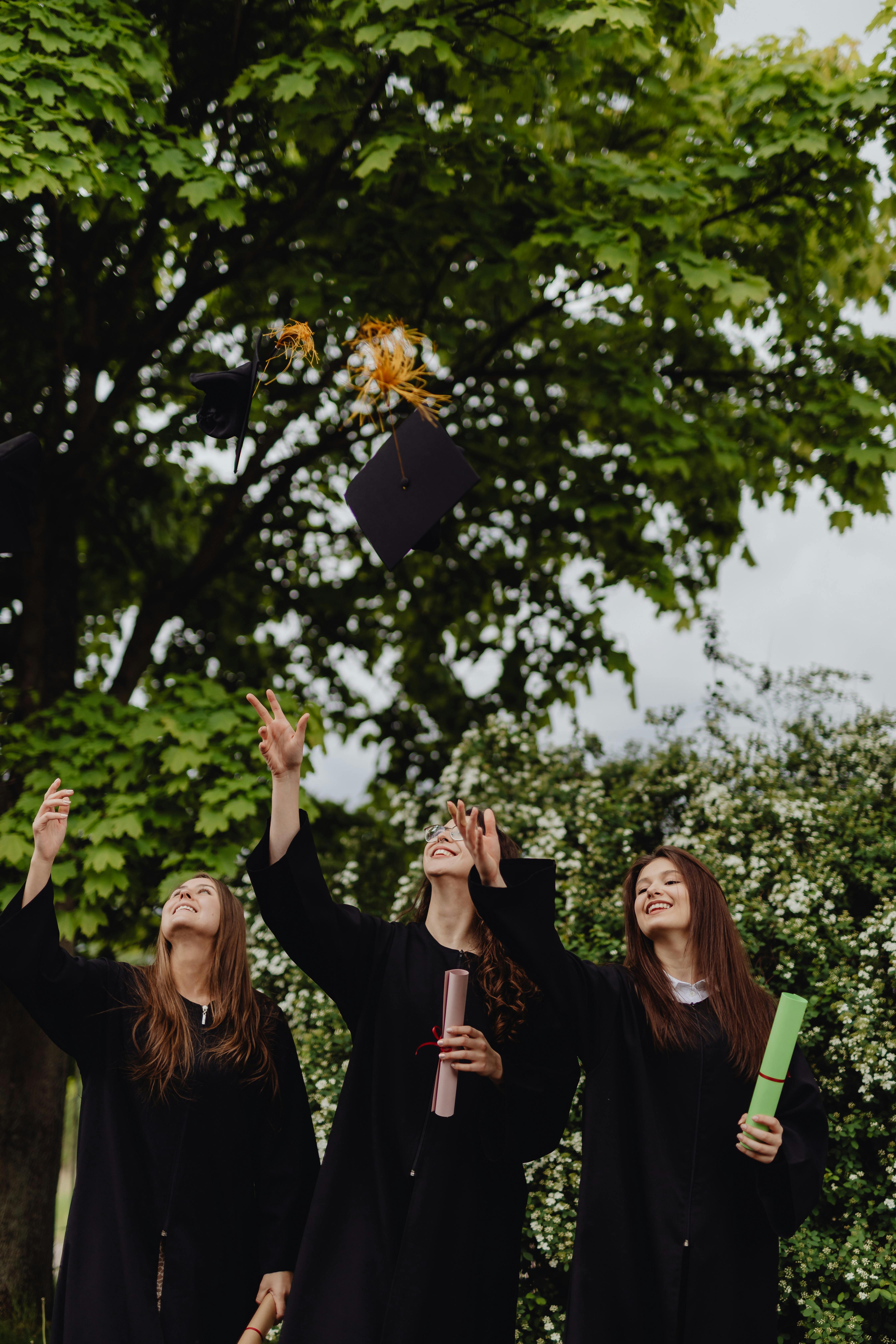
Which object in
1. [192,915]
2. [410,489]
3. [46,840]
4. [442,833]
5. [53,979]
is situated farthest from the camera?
[410,489]

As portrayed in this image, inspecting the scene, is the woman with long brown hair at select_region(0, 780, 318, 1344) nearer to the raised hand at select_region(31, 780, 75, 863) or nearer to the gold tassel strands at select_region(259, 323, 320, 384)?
the raised hand at select_region(31, 780, 75, 863)

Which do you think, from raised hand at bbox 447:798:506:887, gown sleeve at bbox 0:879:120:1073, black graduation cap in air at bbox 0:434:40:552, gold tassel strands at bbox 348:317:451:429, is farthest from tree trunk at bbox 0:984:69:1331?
gold tassel strands at bbox 348:317:451:429

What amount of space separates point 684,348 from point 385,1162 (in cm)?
526

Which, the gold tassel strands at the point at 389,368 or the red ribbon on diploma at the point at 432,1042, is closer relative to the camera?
the red ribbon on diploma at the point at 432,1042

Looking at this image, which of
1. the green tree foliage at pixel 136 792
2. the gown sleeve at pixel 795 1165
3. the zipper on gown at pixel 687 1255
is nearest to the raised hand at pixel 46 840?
the green tree foliage at pixel 136 792

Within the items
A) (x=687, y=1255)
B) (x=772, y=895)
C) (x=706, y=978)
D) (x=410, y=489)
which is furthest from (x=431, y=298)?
(x=687, y=1255)

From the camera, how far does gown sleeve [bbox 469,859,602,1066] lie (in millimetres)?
2584

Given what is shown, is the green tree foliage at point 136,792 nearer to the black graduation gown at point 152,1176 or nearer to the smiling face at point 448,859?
the black graduation gown at point 152,1176

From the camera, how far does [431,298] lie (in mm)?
5672

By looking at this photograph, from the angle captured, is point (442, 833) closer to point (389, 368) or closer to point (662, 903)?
point (662, 903)

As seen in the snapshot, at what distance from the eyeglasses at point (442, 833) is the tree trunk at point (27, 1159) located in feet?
10.7

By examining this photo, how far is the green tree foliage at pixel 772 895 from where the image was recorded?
11.9 feet

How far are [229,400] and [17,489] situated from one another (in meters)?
1.04

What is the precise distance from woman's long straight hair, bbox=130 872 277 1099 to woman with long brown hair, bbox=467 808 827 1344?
3.04 ft
